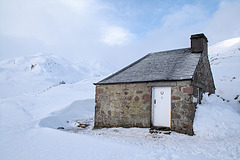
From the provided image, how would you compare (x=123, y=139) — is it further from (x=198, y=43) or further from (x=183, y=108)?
(x=198, y=43)

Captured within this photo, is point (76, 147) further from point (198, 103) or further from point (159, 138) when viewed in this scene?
point (198, 103)

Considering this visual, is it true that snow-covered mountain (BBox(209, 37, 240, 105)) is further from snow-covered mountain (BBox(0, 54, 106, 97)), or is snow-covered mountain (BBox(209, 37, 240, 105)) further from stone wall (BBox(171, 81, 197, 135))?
snow-covered mountain (BBox(0, 54, 106, 97))

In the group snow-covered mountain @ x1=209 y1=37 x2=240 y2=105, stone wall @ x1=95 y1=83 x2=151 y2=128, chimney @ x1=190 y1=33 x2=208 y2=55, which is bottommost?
stone wall @ x1=95 y1=83 x2=151 y2=128

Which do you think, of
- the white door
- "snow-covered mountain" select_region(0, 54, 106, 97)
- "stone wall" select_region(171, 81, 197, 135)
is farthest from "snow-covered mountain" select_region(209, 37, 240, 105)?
"snow-covered mountain" select_region(0, 54, 106, 97)

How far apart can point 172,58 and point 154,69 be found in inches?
58.5

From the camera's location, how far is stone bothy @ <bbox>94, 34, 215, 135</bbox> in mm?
7746

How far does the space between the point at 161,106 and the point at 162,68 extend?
218 cm

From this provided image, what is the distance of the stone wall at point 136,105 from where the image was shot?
7.63 m

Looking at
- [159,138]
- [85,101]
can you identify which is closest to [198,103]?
[159,138]

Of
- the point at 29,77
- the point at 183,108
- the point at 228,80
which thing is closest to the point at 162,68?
the point at 183,108

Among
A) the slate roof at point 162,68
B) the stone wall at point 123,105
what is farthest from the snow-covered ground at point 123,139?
the slate roof at point 162,68

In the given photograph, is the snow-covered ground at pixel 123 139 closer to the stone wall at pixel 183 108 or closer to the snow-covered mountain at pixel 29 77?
the stone wall at pixel 183 108

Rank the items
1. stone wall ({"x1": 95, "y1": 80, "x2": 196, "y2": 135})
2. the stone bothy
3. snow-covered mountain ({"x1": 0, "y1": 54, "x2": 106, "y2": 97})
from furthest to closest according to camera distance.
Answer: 1. snow-covered mountain ({"x1": 0, "y1": 54, "x2": 106, "y2": 97})
2. the stone bothy
3. stone wall ({"x1": 95, "y1": 80, "x2": 196, "y2": 135})

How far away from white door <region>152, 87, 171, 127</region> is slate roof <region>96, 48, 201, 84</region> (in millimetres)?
608
